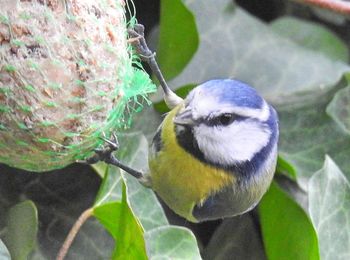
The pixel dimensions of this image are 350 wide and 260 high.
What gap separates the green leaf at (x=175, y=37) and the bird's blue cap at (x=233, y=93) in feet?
0.72

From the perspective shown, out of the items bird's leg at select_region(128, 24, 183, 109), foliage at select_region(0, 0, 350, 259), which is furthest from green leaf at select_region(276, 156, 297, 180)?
bird's leg at select_region(128, 24, 183, 109)

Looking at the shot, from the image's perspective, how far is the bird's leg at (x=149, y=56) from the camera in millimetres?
1094

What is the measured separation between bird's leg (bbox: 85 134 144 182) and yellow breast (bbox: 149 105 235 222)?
42 mm

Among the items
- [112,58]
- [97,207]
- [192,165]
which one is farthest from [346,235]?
[112,58]

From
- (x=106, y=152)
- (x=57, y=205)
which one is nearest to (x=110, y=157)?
(x=106, y=152)

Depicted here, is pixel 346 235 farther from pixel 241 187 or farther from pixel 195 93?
pixel 195 93

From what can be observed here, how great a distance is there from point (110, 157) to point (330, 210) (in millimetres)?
358

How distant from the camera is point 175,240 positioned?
992mm

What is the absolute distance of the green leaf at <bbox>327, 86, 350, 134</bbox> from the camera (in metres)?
1.36

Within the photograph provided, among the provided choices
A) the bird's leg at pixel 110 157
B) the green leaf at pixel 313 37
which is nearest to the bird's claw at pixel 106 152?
the bird's leg at pixel 110 157

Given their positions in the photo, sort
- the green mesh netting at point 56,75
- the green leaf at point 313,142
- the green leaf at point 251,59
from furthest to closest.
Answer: the green leaf at point 251,59, the green leaf at point 313,142, the green mesh netting at point 56,75

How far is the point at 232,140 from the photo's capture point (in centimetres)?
107

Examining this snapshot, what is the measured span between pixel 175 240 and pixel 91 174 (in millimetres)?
271

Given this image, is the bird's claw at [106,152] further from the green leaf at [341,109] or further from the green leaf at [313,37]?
the green leaf at [313,37]
